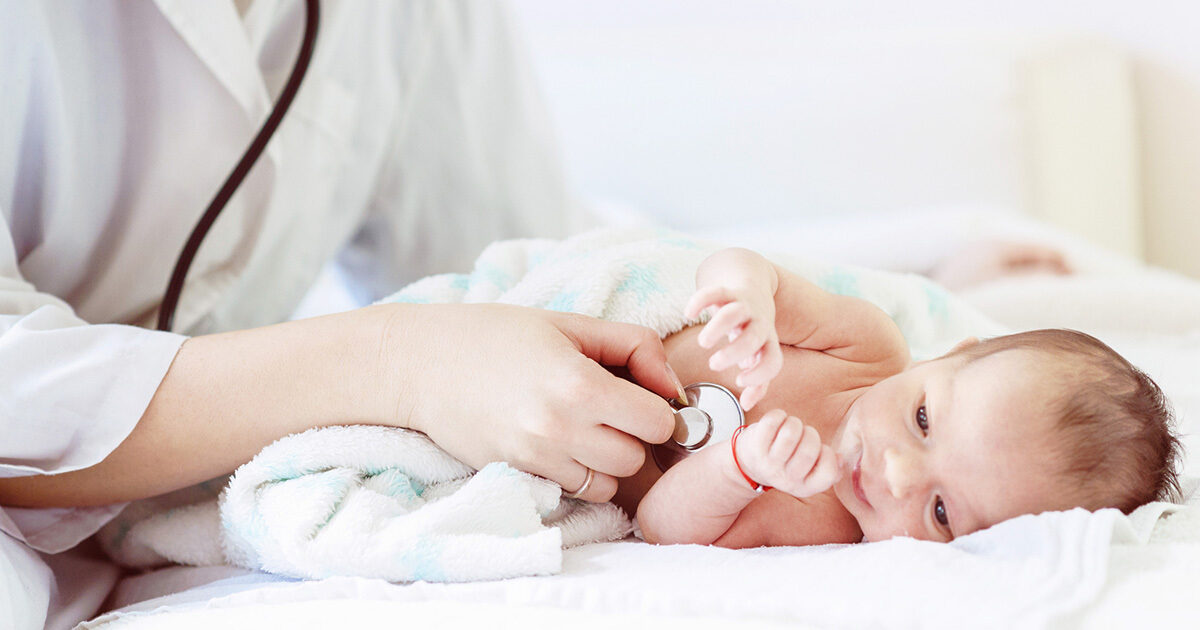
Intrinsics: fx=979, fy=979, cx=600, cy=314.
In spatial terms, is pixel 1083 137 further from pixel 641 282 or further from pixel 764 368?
pixel 764 368

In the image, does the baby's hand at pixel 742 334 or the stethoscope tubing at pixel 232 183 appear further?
the stethoscope tubing at pixel 232 183

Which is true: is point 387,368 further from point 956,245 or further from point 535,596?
point 956,245

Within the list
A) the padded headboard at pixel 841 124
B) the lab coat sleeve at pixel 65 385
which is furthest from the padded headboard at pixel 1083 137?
the lab coat sleeve at pixel 65 385

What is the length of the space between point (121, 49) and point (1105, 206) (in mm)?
1917

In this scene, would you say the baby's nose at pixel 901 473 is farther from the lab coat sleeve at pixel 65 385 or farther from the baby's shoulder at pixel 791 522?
the lab coat sleeve at pixel 65 385

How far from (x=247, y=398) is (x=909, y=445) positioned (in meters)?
0.47

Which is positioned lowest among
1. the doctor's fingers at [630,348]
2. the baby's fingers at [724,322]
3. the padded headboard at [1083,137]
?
the padded headboard at [1083,137]

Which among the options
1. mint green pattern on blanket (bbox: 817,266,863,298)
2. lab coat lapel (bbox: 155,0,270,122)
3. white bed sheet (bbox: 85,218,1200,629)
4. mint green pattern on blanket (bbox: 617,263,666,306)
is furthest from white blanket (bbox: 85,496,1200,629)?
lab coat lapel (bbox: 155,0,270,122)

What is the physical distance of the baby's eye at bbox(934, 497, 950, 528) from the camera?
2.27 feet

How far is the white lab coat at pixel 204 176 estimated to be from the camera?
69 cm

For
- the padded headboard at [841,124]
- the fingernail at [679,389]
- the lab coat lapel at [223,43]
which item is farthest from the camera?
the padded headboard at [841,124]

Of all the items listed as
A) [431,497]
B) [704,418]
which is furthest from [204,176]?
[704,418]

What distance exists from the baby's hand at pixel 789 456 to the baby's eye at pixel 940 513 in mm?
116

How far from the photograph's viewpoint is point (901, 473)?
66 cm
